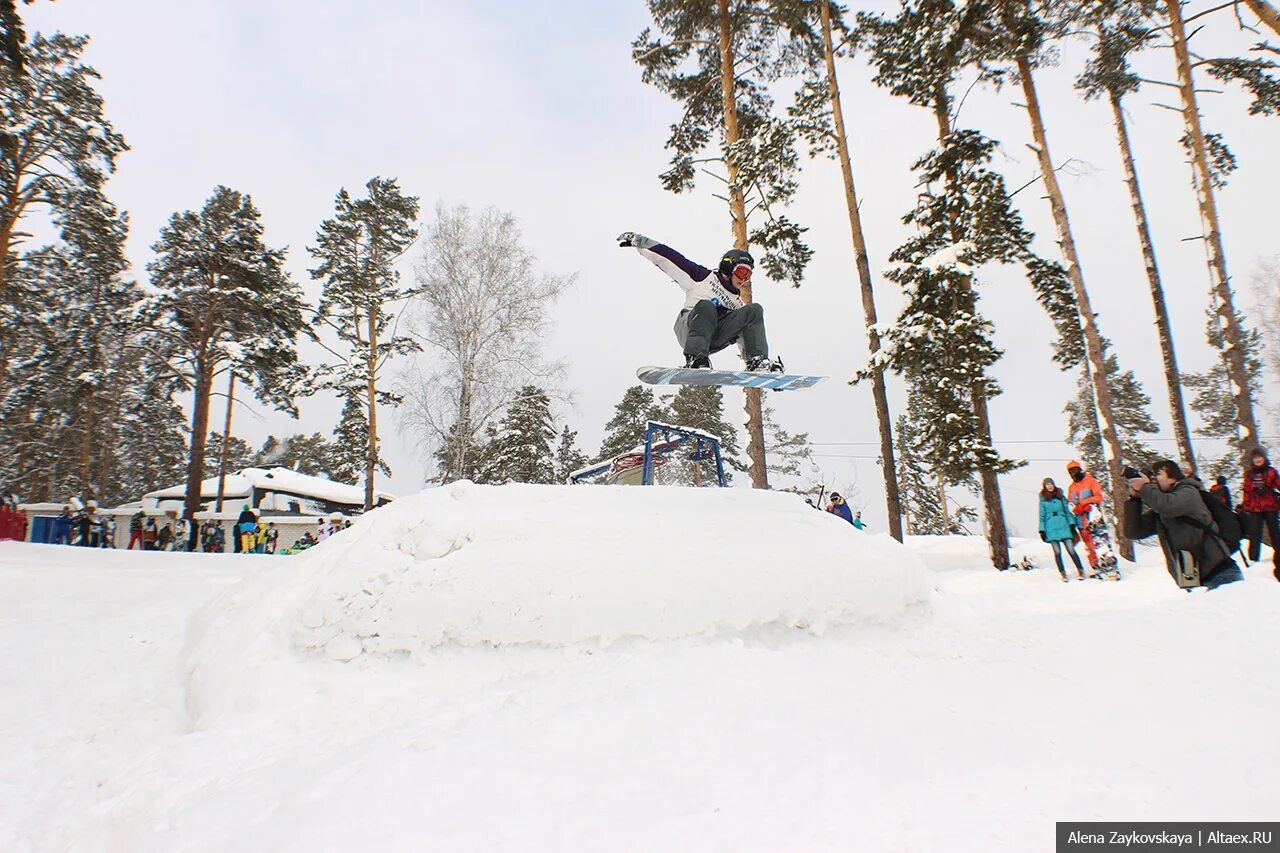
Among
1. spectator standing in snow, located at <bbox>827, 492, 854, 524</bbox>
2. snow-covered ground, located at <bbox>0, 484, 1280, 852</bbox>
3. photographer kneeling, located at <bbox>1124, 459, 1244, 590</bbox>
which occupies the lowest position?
snow-covered ground, located at <bbox>0, 484, 1280, 852</bbox>

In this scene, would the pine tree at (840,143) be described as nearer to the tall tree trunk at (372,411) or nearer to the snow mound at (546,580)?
the snow mound at (546,580)

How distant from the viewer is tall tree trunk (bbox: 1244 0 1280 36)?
826 centimetres

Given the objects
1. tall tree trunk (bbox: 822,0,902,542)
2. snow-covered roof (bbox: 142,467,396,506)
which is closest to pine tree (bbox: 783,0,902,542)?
tall tree trunk (bbox: 822,0,902,542)

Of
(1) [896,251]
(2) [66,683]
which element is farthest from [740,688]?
(1) [896,251]

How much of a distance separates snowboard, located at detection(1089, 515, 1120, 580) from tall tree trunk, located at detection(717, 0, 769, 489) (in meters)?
4.53

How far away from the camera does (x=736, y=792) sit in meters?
2.32

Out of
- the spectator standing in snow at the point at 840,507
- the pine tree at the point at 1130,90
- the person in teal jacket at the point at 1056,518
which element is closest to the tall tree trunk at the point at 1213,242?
the pine tree at the point at 1130,90

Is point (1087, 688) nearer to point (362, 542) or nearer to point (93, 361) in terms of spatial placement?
point (362, 542)

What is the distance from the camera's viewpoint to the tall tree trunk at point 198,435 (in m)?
19.1

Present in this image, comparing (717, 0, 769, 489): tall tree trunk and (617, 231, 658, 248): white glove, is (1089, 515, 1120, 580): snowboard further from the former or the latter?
(617, 231, 658, 248): white glove

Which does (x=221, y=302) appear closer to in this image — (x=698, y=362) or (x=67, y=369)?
(x=67, y=369)

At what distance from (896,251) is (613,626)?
36.3ft

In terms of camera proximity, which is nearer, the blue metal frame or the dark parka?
the dark parka

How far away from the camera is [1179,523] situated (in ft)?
17.3
